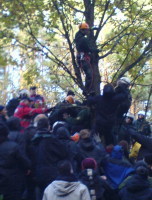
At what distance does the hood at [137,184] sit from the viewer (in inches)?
314

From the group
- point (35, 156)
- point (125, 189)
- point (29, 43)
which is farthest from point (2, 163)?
point (29, 43)

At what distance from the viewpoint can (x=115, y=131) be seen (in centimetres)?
1159

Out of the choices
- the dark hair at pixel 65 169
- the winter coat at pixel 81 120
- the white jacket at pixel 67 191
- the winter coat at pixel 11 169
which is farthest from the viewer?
the winter coat at pixel 81 120

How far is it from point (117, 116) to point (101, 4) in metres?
3.48

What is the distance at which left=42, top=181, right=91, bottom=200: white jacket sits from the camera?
23.7 ft

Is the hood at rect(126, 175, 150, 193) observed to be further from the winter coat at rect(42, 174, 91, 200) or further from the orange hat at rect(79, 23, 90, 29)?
the orange hat at rect(79, 23, 90, 29)

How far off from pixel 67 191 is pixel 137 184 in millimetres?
1410

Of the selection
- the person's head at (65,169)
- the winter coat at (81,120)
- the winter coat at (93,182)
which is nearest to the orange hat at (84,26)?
the winter coat at (81,120)

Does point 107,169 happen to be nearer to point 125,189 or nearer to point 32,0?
point 125,189

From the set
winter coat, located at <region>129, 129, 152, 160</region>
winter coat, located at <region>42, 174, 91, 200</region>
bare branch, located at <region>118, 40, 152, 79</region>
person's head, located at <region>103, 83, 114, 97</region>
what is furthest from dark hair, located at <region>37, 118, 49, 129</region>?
bare branch, located at <region>118, 40, 152, 79</region>

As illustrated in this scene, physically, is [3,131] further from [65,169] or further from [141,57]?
[141,57]

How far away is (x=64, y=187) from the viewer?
7305 mm

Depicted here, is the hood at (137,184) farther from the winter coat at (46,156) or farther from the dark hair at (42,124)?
the dark hair at (42,124)

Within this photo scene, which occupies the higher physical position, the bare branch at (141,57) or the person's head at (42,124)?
the bare branch at (141,57)
